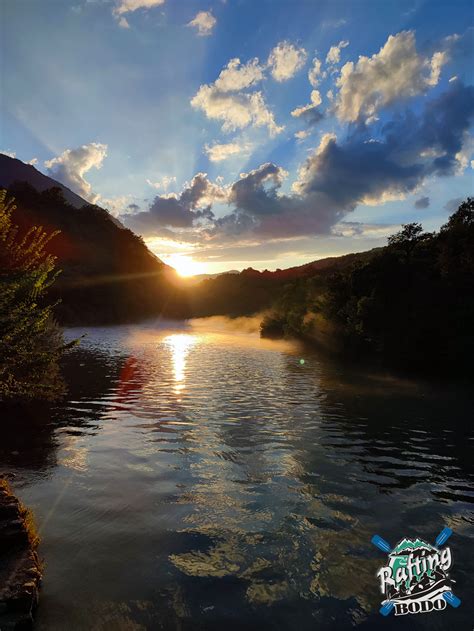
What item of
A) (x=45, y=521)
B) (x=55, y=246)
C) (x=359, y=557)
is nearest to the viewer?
(x=359, y=557)

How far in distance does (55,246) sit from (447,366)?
571 feet

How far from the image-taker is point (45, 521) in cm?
1096

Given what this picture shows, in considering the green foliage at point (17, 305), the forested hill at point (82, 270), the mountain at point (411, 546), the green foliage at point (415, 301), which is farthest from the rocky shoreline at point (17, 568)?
the forested hill at point (82, 270)

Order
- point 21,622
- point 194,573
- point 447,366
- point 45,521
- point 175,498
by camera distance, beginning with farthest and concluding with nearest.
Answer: point 447,366 < point 175,498 < point 45,521 < point 194,573 < point 21,622

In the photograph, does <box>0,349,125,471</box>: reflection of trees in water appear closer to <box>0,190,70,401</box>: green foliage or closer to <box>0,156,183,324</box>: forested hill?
<box>0,190,70,401</box>: green foliage

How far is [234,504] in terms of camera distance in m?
12.7

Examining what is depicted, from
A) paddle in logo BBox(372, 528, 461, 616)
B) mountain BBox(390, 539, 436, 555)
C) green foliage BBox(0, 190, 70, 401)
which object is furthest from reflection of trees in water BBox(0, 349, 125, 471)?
mountain BBox(390, 539, 436, 555)

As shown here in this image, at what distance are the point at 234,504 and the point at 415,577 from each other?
5674 mm

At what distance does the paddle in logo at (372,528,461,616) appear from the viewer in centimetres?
827

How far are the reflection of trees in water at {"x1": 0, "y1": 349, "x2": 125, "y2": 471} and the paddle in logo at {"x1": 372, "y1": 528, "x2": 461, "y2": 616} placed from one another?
41.6 feet

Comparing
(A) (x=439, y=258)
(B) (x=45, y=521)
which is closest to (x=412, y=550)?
(B) (x=45, y=521)

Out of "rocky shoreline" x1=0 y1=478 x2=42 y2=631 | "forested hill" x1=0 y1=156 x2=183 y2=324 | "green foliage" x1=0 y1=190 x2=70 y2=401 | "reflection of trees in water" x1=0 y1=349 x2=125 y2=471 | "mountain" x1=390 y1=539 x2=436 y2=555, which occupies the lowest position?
"mountain" x1=390 y1=539 x2=436 y2=555

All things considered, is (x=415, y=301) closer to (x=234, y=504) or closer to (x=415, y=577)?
(x=234, y=504)

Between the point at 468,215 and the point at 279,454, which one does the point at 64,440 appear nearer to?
the point at 279,454
